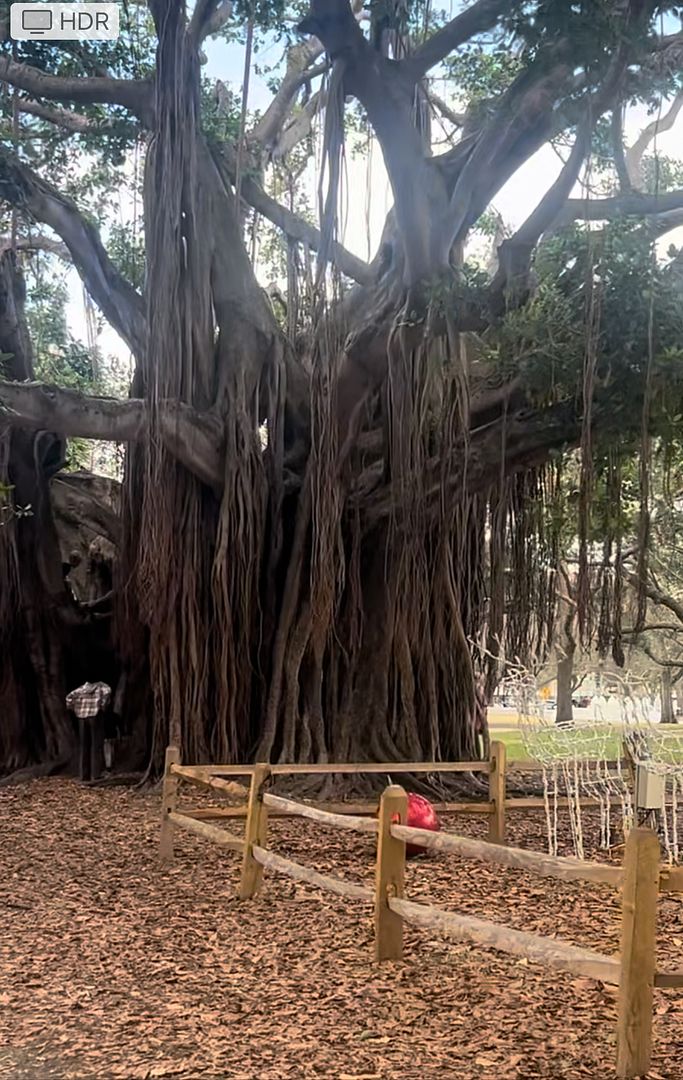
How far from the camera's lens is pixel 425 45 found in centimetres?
550

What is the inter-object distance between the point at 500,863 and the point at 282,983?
0.74 metres

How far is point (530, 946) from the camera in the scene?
2.33 m

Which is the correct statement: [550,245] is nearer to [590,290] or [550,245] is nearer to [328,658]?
[590,290]

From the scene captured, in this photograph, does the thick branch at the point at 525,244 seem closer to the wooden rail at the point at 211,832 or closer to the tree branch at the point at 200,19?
the tree branch at the point at 200,19

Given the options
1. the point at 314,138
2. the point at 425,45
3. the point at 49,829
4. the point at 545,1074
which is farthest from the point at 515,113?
the point at 545,1074

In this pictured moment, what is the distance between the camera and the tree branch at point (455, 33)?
16.7ft

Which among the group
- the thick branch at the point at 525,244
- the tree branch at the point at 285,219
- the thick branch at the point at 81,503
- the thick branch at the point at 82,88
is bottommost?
the thick branch at the point at 81,503

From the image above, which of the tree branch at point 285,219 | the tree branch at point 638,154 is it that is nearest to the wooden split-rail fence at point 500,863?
the tree branch at point 285,219

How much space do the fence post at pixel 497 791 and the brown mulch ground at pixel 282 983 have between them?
0.87 ft

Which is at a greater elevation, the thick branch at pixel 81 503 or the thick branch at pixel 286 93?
the thick branch at pixel 286 93

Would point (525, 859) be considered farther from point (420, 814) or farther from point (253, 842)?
point (420, 814)

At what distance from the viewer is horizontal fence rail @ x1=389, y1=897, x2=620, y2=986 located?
7.16 ft

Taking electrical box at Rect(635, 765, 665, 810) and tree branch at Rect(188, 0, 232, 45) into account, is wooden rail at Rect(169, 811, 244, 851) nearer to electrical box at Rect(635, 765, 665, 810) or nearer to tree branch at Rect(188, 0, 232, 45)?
electrical box at Rect(635, 765, 665, 810)

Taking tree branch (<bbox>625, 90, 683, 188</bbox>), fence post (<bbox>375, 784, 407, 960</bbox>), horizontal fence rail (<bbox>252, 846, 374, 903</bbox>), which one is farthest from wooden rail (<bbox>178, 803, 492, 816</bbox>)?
tree branch (<bbox>625, 90, 683, 188</bbox>)
